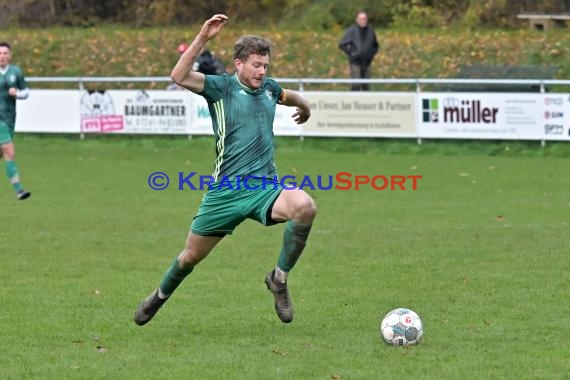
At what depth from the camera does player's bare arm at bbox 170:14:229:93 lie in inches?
279

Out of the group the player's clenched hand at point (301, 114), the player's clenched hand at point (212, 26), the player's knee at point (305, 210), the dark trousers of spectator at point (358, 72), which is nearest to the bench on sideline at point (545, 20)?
the dark trousers of spectator at point (358, 72)

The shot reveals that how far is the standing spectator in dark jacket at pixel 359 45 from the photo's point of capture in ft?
76.8

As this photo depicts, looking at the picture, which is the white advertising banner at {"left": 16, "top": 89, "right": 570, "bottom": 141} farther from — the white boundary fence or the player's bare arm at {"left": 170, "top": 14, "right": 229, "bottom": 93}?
the player's bare arm at {"left": 170, "top": 14, "right": 229, "bottom": 93}

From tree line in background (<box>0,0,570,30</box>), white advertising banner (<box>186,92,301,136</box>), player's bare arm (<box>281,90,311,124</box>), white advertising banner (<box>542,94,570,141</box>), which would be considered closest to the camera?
player's bare arm (<box>281,90,311,124</box>)

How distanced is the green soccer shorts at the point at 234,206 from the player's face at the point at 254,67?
63 centimetres

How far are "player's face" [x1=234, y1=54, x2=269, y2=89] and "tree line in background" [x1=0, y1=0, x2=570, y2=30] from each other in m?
23.4

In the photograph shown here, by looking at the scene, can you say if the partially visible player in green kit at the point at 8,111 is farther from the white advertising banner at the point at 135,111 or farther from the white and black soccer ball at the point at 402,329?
the white and black soccer ball at the point at 402,329

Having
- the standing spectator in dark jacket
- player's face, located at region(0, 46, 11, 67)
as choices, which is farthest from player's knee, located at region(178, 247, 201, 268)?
the standing spectator in dark jacket

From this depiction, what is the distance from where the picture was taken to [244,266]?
34.3 ft

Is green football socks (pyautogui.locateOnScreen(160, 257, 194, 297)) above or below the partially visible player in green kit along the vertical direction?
above

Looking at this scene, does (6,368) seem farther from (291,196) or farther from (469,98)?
(469,98)

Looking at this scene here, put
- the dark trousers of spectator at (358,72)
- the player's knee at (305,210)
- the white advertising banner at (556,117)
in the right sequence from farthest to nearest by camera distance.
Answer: the dark trousers of spectator at (358,72) → the white advertising banner at (556,117) → the player's knee at (305,210)

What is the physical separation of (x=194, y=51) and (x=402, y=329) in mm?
2022

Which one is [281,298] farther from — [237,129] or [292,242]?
[237,129]
